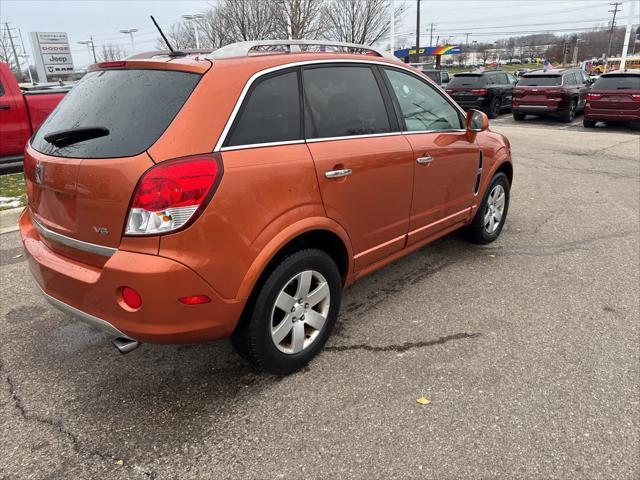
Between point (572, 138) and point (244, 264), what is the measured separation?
12698mm

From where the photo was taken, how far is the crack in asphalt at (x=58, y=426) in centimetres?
217

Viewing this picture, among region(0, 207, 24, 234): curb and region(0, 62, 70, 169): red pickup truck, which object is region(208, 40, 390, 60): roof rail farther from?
region(0, 62, 70, 169): red pickup truck

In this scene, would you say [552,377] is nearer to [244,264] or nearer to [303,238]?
[303,238]

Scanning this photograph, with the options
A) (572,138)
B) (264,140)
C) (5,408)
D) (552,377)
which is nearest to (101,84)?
(264,140)

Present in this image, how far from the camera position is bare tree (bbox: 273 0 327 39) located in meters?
21.5

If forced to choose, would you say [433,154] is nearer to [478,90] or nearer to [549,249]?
[549,249]

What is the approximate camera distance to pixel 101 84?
2.64 meters

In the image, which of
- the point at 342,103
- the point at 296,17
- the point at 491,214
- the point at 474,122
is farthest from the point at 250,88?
the point at 296,17

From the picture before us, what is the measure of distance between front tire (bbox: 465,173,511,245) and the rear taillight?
3.14 m

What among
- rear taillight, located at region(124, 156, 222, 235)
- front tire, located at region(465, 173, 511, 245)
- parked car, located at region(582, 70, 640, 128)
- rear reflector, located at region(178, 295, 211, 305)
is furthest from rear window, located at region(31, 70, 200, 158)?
parked car, located at region(582, 70, 640, 128)

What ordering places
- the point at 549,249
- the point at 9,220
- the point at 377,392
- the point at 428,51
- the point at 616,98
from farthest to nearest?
the point at 428,51, the point at 616,98, the point at 9,220, the point at 549,249, the point at 377,392

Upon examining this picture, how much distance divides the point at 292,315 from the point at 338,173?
851 mm

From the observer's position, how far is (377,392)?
2.66 m

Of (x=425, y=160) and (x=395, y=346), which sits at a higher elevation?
(x=425, y=160)
